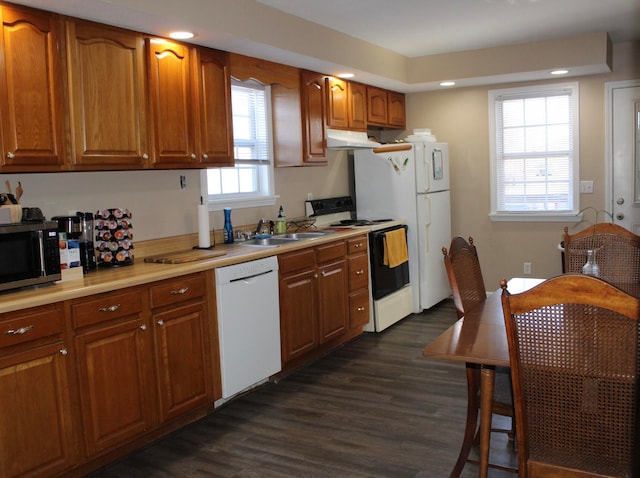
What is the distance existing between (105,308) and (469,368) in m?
1.68

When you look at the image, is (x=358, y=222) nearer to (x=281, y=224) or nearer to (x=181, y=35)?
(x=281, y=224)

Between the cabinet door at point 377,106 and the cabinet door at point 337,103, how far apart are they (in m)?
0.48

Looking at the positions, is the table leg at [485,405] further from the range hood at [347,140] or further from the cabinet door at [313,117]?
the range hood at [347,140]

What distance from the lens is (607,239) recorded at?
3.42 metres

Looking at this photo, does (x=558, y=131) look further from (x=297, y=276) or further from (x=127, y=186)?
(x=127, y=186)

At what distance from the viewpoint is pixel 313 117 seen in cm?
498

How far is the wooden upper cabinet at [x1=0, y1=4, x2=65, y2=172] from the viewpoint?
2.72 meters

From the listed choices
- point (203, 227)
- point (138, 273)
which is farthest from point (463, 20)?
point (138, 273)

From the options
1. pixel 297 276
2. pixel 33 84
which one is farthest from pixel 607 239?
pixel 33 84

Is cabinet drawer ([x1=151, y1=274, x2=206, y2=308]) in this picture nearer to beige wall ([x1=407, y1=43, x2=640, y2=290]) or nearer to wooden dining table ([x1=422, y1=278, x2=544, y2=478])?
wooden dining table ([x1=422, y1=278, x2=544, y2=478])

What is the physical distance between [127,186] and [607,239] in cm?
279

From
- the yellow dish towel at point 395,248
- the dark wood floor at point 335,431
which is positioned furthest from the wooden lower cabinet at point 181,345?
the yellow dish towel at point 395,248

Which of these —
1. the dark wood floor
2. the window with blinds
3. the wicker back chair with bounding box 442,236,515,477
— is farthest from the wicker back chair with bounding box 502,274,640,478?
the window with blinds

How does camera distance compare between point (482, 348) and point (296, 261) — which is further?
point (296, 261)
